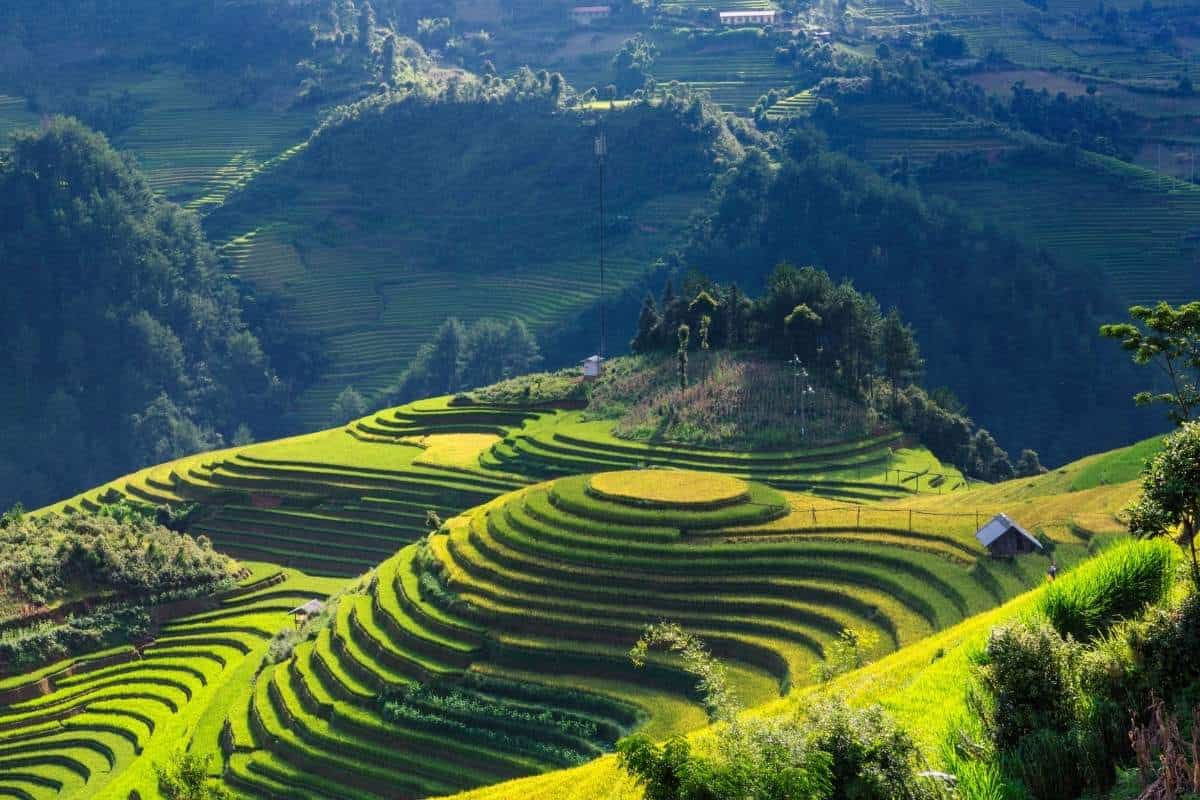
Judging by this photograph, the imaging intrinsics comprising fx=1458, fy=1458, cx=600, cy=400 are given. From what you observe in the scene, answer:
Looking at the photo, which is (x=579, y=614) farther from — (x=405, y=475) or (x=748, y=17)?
(x=748, y=17)

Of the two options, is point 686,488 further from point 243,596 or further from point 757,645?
point 243,596

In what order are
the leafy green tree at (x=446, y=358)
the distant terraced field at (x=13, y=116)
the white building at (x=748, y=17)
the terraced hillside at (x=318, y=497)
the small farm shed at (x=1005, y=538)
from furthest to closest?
the white building at (x=748, y=17) < the distant terraced field at (x=13, y=116) < the leafy green tree at (x=446, y=358) < the terraced hillside at (x=318, y=497) < the small farm shed at (x=1005, y=538)

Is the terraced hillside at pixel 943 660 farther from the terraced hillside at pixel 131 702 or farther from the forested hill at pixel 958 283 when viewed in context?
the forested hill at pixel 958 283

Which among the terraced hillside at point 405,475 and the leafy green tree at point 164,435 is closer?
the terraced hillside at point 405,475

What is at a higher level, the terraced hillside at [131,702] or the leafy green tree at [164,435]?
the terraced hillside at [131,702]

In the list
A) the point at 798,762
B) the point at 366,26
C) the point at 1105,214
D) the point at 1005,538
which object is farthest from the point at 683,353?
the point at 366,26

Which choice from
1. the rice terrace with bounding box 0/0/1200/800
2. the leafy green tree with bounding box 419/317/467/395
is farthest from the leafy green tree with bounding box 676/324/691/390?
the leafy green tree with bounding box 419/317/467/395

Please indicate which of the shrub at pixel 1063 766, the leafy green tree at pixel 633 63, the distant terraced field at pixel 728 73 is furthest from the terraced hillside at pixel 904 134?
the shrub at pixel 1063 766

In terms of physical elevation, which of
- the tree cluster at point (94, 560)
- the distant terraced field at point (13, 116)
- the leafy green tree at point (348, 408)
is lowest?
the leafy green tree at point (348, 408)
